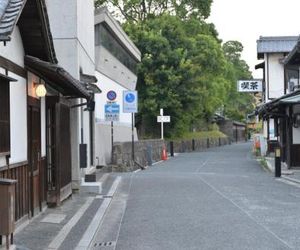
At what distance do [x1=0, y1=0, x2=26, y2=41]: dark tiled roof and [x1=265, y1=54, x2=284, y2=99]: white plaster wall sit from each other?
117 feet

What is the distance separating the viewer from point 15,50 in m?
10.4

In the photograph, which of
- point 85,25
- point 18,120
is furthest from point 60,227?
point 85,25

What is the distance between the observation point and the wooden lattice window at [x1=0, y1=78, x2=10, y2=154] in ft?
29.3

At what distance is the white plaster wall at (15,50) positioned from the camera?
9.69 metres

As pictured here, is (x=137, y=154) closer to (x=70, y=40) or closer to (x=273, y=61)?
(x=273, y=61)

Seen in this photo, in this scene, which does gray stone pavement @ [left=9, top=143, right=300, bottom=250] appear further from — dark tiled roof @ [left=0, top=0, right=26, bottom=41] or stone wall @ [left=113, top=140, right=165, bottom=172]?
stone wall @ [left=113, top=140, right=165, bottom=172]

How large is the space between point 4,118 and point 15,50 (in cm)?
181

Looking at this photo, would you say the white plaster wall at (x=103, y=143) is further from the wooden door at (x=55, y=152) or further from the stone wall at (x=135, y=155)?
the wooden door at (x=55, y=152)

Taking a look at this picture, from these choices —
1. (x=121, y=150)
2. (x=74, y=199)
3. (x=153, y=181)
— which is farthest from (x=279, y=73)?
(x=74, y=199)

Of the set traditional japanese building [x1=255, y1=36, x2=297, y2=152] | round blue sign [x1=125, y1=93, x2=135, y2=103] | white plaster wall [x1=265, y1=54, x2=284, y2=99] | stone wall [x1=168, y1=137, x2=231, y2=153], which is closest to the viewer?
round blue sign [x1=125, y1=93, x2=135, y2=103]

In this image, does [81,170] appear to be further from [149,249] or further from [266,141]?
[266,141]

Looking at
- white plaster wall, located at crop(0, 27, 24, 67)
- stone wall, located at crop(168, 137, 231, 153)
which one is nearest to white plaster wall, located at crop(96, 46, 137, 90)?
stone wall, located at crop(168, 137, 231, 153)

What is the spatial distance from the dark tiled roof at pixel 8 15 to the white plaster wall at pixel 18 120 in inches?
70.1

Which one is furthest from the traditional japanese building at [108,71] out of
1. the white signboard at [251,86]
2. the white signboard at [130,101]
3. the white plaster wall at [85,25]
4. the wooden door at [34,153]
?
the wooden door at [34,153]
